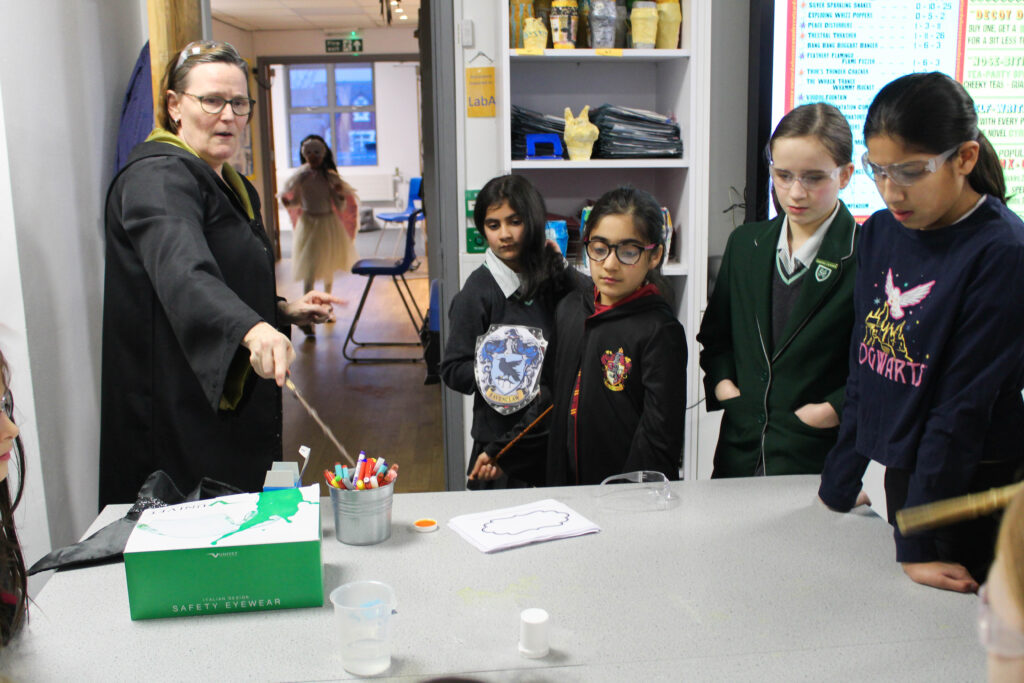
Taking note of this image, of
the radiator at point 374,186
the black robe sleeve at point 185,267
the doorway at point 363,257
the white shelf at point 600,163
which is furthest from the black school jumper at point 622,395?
the radiator at point 374,186

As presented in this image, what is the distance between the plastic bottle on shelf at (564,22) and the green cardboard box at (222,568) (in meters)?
2.07

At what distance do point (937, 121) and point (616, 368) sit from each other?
831 mm

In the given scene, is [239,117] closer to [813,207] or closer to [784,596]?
[813,207]

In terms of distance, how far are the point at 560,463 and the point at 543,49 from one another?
1.48 meters

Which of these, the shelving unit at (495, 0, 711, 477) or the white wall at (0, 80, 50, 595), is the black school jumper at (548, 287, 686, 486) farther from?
the white wall at (0, 80, 50, 595)

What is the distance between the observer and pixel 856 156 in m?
3.02

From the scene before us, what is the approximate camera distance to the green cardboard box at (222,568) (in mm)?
1206

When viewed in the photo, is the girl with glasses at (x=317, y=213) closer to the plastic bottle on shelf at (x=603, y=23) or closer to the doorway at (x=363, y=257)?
the doorway at (x=363, y=257)

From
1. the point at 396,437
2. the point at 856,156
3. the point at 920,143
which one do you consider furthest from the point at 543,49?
the point at 396,437

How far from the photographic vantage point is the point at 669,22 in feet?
9.49

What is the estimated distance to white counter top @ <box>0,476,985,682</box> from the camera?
1.09 m

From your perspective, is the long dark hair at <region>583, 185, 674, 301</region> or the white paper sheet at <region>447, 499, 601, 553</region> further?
the long dark hair at <region>583, 185, 674, 301</region>

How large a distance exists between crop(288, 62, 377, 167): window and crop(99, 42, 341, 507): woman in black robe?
502 inches

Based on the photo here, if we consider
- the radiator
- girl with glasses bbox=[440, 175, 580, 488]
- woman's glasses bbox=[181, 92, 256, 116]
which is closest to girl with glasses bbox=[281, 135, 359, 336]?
girl with glasses bbox=[440, 175, 580, 488]
